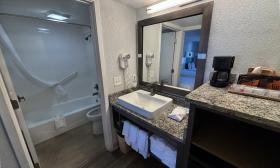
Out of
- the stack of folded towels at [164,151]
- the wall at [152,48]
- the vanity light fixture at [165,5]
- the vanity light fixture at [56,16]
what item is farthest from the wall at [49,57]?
the stack of folded towels at [164,151]

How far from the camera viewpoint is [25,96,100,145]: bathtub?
71.1 inches

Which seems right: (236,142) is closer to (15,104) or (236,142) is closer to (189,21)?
(189,21)

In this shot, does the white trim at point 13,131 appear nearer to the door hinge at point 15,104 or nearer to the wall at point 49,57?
the door hinge at point 15,104

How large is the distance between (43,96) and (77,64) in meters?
1.01

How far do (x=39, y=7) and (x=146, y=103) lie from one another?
2249mm

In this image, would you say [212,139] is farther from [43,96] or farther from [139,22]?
[43,96]

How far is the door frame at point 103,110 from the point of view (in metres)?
0.92

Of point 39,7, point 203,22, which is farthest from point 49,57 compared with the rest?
point 203,22

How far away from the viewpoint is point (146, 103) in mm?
1512

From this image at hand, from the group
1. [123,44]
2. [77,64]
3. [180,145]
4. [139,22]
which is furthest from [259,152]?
[77,64]

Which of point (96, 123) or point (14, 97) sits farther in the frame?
point (96, 123)

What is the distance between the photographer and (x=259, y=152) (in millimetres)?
681

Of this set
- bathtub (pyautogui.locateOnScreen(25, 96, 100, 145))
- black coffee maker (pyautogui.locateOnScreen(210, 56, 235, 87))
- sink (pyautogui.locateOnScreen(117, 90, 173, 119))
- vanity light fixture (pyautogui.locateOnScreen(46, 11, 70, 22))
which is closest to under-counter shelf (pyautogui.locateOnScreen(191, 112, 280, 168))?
black coffee maker (pyautogui.locateOnScreen(210, 56, 235, 87))

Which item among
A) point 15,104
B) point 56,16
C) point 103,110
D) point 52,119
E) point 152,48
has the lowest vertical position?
point 52,119
